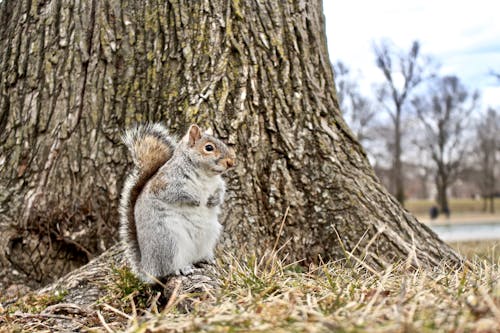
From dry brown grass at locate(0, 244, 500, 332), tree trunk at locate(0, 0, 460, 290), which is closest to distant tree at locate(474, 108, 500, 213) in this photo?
tree trunk at locate(0, 0, 460, 290)

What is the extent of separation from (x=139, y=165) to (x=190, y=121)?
0.43m

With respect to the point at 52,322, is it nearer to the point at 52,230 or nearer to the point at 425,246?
the point at 52,230

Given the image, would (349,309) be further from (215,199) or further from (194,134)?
(194,134)

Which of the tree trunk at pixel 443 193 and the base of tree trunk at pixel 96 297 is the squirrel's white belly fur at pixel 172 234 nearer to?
the base of tree trunk at pixel 96 297

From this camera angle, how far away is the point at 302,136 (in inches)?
117

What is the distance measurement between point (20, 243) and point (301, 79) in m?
1.85

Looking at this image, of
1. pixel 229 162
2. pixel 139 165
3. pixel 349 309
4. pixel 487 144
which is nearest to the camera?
pixel 349 309

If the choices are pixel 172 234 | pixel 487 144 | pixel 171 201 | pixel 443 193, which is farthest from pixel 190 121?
pixel 487 144

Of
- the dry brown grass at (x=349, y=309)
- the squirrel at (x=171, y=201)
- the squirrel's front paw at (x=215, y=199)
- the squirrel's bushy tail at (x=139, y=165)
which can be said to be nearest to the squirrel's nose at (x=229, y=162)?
the squirrel at (x=171, y=201)

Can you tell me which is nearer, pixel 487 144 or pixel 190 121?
pixel 190 121

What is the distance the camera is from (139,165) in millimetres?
2582

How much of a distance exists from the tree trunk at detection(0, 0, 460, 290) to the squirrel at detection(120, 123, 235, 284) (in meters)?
0.34

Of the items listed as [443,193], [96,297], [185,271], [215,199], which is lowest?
[443,193]

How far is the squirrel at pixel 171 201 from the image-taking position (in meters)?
2.29
